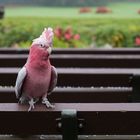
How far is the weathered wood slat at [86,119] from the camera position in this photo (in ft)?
4.76

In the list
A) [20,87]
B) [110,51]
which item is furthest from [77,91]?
[110,51]

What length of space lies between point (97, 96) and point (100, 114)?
14.3 inches

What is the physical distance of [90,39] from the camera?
4879mm

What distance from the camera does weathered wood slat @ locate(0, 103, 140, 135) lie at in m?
1.45

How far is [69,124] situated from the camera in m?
1.45

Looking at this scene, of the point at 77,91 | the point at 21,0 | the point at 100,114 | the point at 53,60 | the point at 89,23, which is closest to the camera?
the point at 100,114

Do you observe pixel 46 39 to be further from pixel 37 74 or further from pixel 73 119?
pixel 73 119

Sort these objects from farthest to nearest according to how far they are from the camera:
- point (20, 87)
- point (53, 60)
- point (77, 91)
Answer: point (53, 60), point (77, 91), point (20, 87)

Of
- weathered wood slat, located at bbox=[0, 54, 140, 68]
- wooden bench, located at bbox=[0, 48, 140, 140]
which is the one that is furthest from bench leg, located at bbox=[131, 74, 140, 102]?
weathered wood slat, located at bbox=[0, 54, 140, 68]

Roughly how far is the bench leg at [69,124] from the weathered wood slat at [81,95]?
339 millimetres

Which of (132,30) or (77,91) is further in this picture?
(132,30)

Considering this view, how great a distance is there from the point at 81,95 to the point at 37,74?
298mm

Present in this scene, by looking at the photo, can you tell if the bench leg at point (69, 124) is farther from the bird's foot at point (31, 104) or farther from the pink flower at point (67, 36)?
the pink flower at point (67, 36)

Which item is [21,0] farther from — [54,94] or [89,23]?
[54,94]
